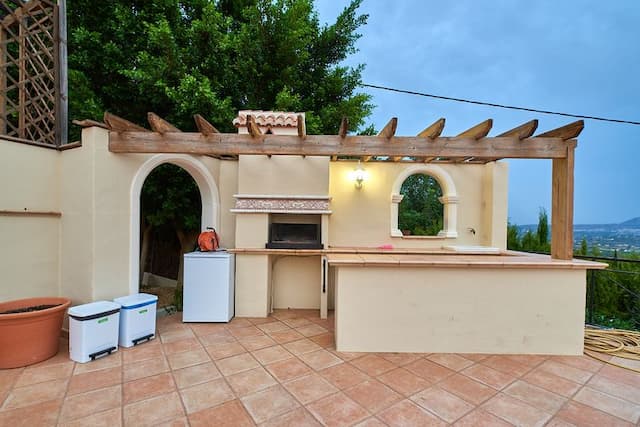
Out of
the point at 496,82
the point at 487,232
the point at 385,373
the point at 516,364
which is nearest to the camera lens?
the point at 385,373

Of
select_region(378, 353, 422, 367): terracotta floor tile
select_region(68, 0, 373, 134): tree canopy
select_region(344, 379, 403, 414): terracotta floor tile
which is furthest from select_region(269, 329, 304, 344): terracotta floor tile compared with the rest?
select_region(68, 0, 373, 134): tree canopy

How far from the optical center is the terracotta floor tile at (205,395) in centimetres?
196

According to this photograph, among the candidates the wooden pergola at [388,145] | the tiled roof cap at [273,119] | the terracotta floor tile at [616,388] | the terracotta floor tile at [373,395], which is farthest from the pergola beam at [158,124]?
the terracotta floor tile at [616,388]

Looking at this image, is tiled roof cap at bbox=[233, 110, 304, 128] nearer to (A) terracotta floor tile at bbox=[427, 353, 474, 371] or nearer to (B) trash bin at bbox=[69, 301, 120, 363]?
(B) trash bin at bbox=[69, 301, 120, 363]

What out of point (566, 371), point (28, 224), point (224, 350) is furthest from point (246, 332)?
point (566, 371)

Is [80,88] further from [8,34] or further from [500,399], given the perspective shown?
[500,399]

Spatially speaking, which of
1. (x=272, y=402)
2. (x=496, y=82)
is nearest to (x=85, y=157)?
(x=272, y=402)

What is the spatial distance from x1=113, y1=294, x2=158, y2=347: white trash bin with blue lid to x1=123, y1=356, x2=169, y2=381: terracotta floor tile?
46cm

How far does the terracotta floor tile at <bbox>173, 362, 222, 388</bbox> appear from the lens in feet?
7.37

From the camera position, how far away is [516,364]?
2.62 meters

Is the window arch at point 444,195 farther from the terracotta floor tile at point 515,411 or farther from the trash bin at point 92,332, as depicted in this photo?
the trash bin at point 92,332

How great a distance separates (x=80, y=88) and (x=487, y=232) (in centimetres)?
706

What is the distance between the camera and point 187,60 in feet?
15.6

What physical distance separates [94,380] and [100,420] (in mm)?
634
